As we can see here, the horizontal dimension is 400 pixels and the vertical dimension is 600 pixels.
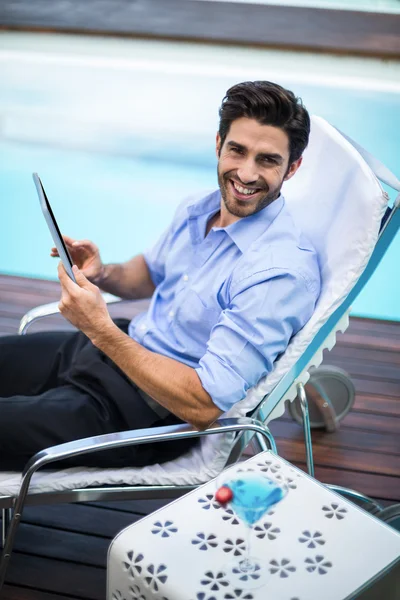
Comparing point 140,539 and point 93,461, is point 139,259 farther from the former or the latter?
point 140,539

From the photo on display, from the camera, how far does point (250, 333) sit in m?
1.94

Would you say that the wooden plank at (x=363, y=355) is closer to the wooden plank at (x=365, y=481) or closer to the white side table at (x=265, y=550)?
the wooden plank at (x=365, y=481)

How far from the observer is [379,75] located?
6707 mm

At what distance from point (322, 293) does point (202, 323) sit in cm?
30

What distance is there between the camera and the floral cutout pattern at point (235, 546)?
1.58 m

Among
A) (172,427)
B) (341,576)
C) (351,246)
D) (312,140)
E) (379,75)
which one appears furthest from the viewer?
(379,75)

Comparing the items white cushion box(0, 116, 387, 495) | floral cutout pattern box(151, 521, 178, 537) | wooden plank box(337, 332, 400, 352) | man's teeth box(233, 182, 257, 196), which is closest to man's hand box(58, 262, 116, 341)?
white cushion box(0, 116, 387, 495)

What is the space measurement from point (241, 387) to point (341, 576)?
52cm

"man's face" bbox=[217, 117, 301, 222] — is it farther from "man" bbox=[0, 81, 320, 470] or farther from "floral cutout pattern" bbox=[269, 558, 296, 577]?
"floral cutout pattern" bbox=[269, 558, 296, 577]

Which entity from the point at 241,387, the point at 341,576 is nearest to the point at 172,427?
the point at 241,387

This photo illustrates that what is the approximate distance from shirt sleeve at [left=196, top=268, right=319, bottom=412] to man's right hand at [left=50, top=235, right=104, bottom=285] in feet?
1.91

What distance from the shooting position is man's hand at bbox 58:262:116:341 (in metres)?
2.01

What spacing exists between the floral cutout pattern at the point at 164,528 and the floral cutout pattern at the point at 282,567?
191 mm

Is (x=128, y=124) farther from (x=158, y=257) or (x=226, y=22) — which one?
(x=158, y=257)
